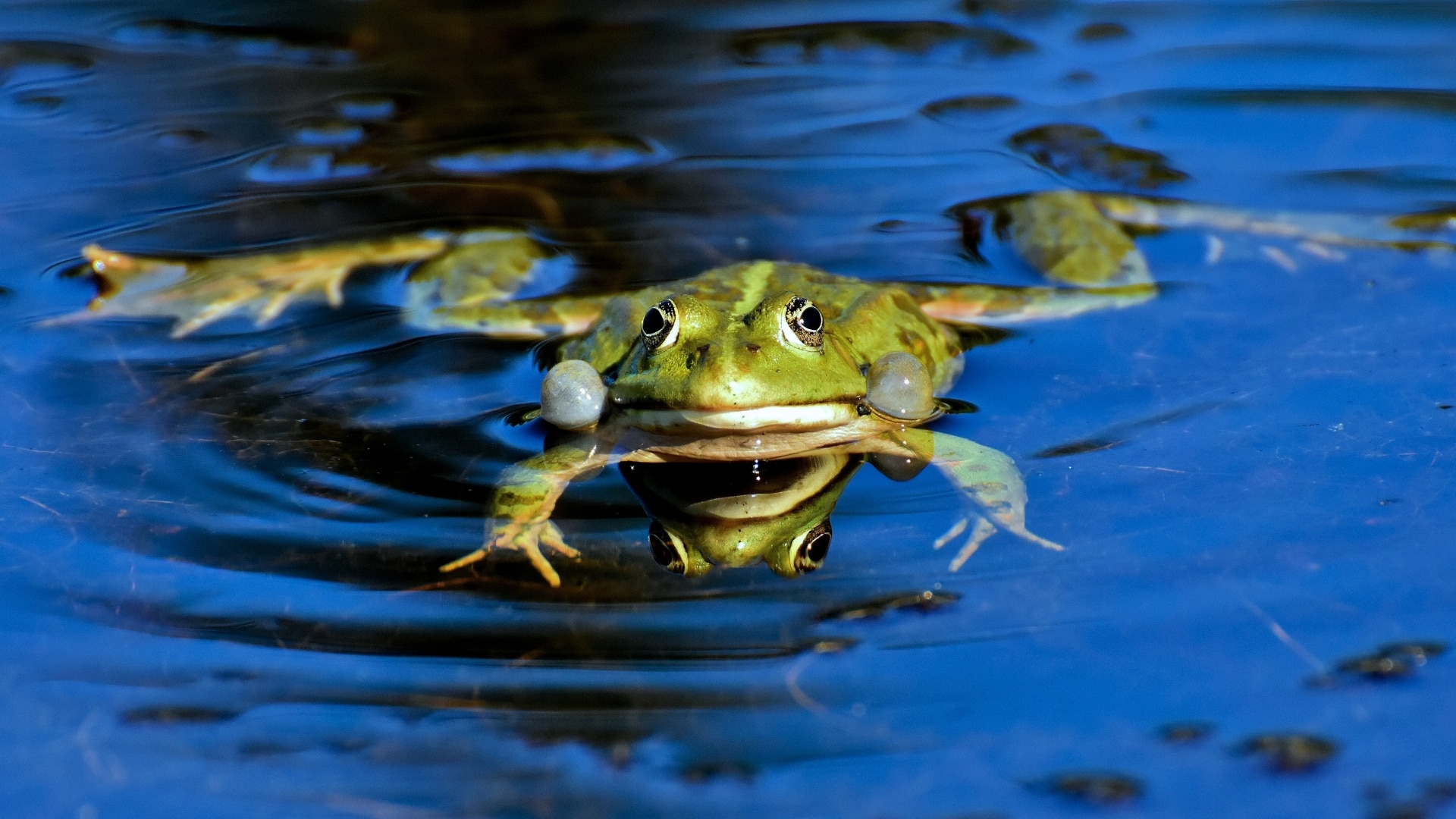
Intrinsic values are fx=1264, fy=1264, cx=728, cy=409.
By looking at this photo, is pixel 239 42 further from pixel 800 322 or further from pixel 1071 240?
pixel 800 322

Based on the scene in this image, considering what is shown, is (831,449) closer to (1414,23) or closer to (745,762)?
(745,762)

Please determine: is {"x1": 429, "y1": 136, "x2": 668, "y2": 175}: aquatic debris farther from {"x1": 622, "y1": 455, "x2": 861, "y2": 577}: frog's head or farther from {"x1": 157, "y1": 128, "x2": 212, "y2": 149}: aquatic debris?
{"x1": 622, "y1": 455, "x2": 861, "y2": 577}: frog's head

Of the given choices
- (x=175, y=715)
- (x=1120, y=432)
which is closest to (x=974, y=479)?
(x=1120, y=432)

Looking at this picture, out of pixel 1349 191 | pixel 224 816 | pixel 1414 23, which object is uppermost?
pixel 1414 23

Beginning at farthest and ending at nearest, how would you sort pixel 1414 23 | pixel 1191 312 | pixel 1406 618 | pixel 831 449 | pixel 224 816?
pixel 1414 23 → pixel 1191 312 → pixel 831 449 → pixel 1406 618 → pixel 224 816

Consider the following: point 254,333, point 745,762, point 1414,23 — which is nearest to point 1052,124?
point 1414,23

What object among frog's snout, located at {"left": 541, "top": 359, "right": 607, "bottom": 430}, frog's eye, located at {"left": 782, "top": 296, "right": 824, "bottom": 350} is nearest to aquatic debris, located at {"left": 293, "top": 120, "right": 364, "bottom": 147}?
frog's snout, located at {"left": 541, "top": 359, "right": 607, "bottom": 430}
